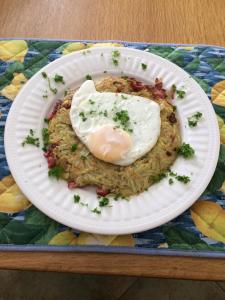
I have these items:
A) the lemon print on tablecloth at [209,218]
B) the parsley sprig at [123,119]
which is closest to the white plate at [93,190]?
the lemon print on tablecloth at [209,218]

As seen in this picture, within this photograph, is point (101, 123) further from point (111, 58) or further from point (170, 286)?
point (170, 286)

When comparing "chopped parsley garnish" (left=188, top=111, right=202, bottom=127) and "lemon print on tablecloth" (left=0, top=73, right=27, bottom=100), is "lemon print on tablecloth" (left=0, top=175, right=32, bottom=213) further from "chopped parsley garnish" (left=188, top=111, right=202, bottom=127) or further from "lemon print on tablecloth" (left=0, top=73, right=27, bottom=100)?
"chopped parsley garnish" (left=188, top=111, right=202, bottom=127)

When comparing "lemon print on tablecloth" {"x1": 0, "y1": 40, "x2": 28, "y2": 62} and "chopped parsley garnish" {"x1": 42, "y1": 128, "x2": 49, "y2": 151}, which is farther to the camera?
"lemon print on tablecloth" {"x1": 0, "y1": 40, "x2": 28, "y2": 62}

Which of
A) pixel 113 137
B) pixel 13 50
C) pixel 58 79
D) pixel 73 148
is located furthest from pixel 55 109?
pixel 13 50

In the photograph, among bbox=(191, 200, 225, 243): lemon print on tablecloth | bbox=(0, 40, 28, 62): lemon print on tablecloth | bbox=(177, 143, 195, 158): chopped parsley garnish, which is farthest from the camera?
bbox=(0, 40, 28, 62): lemon print on tablecloth

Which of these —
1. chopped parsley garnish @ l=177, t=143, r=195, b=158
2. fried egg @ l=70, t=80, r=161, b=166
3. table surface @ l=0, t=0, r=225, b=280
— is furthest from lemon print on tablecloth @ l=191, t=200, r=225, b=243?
table surface @ l=0, t=0, r=225, b=280

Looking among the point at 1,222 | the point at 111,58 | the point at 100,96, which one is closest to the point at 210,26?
the point at 111,58
